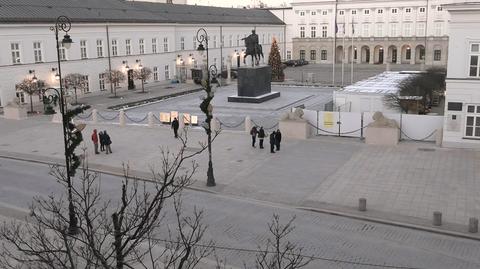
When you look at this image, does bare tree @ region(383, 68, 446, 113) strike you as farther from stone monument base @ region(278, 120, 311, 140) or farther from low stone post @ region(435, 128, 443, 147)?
stone monument base @ region(278, 120, 311, 140)

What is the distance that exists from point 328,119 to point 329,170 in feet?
23.5

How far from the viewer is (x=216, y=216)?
54.1ft

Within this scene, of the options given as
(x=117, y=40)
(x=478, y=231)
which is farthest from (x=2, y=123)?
(x=478, y=231)

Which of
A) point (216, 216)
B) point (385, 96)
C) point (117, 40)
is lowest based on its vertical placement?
point (216, 216)

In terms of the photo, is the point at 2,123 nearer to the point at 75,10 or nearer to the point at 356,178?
the point at 75,10

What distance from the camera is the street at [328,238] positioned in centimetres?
1302

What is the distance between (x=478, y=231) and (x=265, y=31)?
70.3 meters

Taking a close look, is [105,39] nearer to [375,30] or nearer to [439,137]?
[439,137]

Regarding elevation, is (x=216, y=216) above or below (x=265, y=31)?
below

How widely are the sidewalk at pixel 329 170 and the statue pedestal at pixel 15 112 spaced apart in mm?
6320

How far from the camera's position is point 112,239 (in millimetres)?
14617

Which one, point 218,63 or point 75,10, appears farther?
point 218,63

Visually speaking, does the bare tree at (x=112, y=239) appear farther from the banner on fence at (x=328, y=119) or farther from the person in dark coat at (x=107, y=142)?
the banner on fence at (x=328, y=119)

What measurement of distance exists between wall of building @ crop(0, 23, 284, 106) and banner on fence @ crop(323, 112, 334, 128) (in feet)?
82.1
